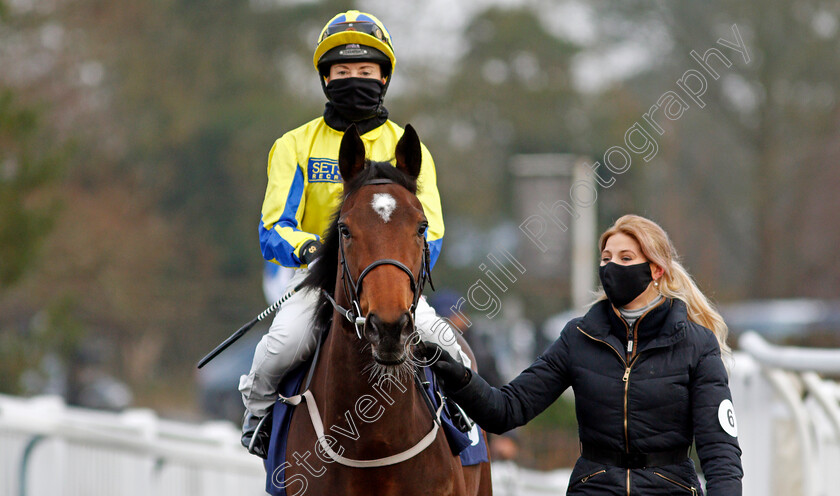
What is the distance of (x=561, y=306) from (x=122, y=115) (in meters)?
13.0

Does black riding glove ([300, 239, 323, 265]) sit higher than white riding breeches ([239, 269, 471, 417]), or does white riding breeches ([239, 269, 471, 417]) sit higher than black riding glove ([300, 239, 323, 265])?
black riding glove ([300, 239, 323, 265])

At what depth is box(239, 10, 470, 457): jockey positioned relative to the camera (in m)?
3.95

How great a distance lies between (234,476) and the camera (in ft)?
20.6

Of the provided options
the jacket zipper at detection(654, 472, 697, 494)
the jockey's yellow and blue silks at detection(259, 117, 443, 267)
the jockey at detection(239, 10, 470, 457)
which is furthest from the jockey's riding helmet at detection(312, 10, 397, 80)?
the jacket zipper at detection(654, 472, 697, 494)

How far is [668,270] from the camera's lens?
11.2 ft

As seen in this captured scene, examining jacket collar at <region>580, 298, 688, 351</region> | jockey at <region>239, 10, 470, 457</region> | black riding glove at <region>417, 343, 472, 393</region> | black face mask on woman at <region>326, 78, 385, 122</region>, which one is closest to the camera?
jacket collar at <region>580, 298, 688, 351</region>

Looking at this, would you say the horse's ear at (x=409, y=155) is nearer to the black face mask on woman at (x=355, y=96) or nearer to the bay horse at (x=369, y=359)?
the bay horse at (x=369, y=359)

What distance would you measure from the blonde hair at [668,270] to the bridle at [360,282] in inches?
25.6

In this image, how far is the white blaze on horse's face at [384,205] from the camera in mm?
3287

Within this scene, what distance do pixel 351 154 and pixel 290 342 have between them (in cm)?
84

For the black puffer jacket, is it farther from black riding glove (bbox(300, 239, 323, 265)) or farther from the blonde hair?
black riding glove (bbox(300, 239, 323, 265))

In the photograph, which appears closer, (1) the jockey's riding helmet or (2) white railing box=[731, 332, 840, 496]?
(1) the jockey's riding helmet

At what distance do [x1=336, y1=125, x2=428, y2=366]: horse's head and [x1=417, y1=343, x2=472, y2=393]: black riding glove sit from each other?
320 millimetres

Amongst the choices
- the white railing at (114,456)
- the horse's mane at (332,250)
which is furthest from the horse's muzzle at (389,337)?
the white railing at (114,456)
